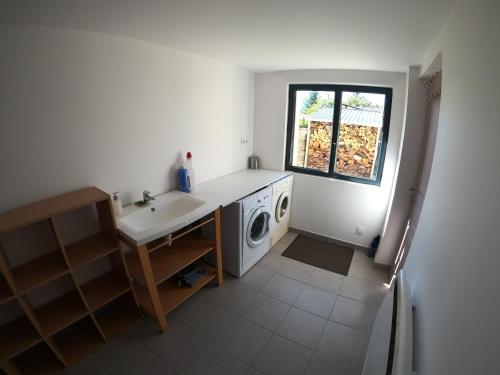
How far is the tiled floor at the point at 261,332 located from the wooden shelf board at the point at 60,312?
1.22ft

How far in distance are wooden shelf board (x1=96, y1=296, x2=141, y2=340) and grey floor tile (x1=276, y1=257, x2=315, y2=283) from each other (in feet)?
4.86

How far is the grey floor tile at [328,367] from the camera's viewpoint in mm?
1612

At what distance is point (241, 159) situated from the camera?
3203mm

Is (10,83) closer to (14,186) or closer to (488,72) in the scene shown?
(14,186)

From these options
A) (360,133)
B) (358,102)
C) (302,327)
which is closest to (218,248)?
(302,327)

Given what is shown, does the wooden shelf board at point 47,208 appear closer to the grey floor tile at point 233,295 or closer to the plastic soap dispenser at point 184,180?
the plastic soap dispenser at point 184,180

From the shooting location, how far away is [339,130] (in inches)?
112

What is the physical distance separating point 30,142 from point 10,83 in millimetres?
334

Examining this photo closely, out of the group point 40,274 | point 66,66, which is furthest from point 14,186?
point 66,66

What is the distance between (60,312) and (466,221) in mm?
2323

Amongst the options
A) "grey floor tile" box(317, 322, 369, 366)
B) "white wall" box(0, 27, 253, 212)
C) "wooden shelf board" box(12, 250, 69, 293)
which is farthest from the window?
"wooden shelf board" box(12, 250, 69, 293)

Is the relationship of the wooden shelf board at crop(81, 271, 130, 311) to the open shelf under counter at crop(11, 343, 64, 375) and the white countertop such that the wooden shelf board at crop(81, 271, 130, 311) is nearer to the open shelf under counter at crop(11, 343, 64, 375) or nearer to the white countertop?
the open shelf under counter at crop(11, 343, 64, 375)

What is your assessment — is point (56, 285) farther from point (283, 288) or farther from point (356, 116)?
point (356, 116)

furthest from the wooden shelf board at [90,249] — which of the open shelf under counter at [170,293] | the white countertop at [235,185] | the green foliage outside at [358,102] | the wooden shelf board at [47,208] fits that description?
the green foliage outside at [358,102]
